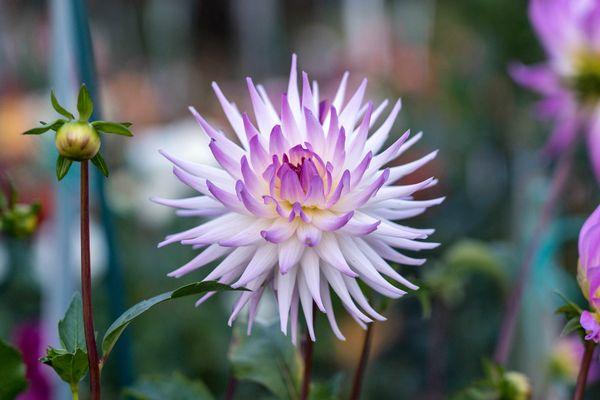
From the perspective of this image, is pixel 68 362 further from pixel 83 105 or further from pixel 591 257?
pixel 591 257

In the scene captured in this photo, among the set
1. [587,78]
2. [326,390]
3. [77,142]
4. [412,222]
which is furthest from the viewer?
[412,222]

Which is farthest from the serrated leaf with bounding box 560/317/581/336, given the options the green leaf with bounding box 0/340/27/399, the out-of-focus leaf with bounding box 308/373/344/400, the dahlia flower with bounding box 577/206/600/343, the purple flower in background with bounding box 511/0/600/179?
the purple flower in background with bounding box 511/0/600/179

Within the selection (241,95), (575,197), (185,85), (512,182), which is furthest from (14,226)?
(185,85)

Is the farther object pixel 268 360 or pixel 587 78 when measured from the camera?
pixel 587 78

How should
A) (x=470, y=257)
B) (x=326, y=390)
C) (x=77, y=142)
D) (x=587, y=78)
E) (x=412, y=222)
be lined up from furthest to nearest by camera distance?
(x=412, y=222) → (x=587, y=78) → (x=470, y=257) → (x=326, y=390) → (x=77, y=142)

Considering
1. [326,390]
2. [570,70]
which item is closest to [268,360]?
[326,390]

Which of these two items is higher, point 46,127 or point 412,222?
point 412,222

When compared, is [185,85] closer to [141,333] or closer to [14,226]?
[141,333]
